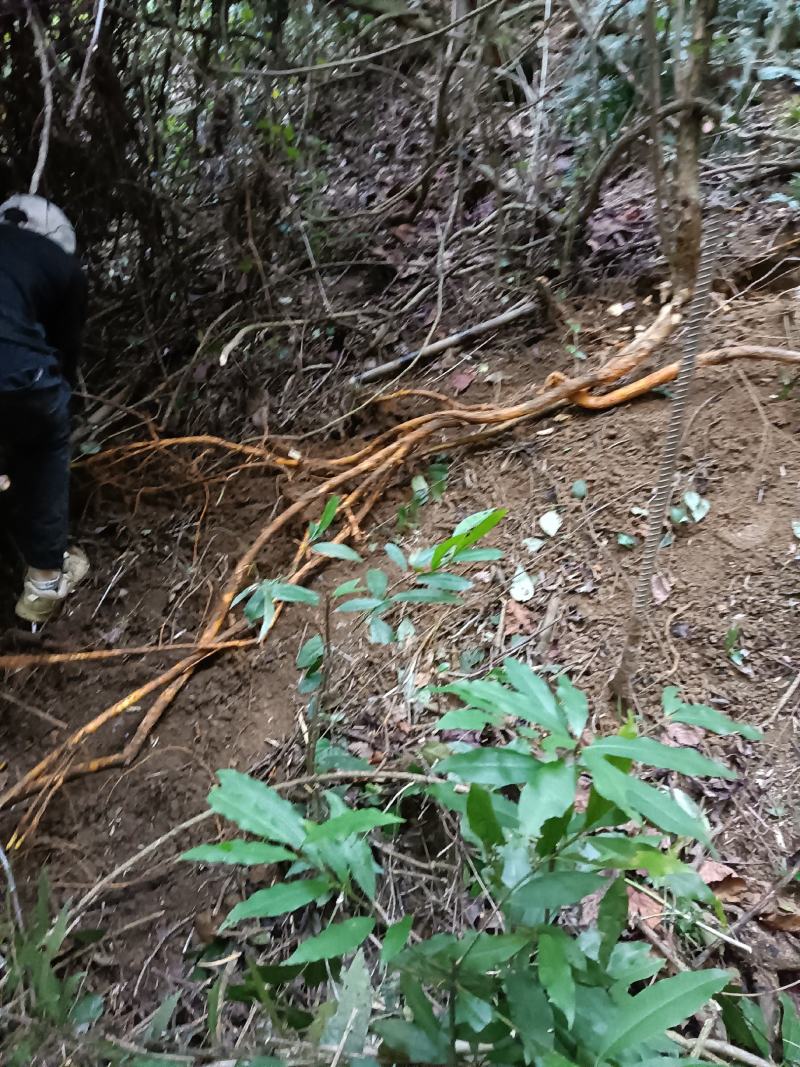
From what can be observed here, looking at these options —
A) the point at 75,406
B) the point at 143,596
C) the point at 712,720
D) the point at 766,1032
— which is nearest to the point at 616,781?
the point at 712,720

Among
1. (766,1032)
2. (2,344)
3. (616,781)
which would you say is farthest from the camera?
(2,344)

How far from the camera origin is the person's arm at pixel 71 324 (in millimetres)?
2338

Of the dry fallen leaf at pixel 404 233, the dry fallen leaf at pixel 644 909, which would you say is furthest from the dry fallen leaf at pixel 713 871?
the dry fallen leaf at pixel 404 233

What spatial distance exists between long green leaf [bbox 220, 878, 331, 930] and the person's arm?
2.02 metres

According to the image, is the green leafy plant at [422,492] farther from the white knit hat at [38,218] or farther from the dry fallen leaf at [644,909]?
the white knit hat at [38,218]

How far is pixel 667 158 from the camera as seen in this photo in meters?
2.75

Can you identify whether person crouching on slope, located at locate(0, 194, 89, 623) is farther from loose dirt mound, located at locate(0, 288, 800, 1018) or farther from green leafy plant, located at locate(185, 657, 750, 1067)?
green leafy plant, located at locate(185, 657, 750, 1067)

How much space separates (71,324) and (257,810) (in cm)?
206

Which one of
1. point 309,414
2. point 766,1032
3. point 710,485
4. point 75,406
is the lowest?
point 766,1032

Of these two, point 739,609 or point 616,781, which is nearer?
point 616,781

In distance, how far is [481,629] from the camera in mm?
1921

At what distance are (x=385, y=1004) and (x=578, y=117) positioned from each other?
3.12 meters

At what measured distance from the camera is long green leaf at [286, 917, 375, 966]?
880 mm

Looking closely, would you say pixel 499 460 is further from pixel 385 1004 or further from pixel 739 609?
pixel 385 1004
